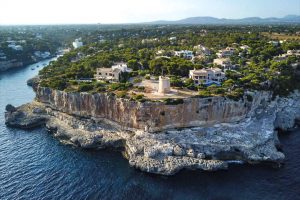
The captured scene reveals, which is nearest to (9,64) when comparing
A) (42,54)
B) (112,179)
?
(42,54)

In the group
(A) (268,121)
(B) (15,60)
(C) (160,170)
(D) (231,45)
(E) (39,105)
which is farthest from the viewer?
(B) (15,60)

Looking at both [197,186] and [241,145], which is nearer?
[197,186]

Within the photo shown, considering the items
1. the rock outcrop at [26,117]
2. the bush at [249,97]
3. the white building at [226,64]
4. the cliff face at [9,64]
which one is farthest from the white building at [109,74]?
the cliff face at [9,64]

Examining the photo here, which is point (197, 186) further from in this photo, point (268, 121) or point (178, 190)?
point (268, 121)

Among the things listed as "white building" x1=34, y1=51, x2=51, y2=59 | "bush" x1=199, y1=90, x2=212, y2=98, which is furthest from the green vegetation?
"white building" x1=34, y1=51, x2=51, y2=59

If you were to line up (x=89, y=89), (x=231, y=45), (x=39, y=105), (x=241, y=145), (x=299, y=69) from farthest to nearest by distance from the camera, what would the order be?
1. (x=231, y=45)
2. (x=299, y=69)
3. (x=39, y=105)
4. (x=89, y=89)
5. (x=241, y=145)

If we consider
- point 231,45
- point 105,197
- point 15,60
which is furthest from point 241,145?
point 15,60
